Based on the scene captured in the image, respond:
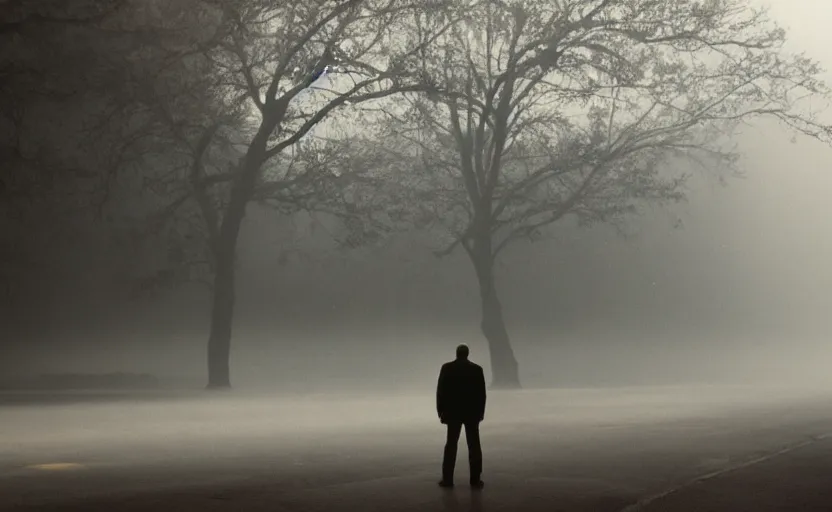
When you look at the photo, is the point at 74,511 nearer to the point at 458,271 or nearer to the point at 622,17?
the point at 622,17

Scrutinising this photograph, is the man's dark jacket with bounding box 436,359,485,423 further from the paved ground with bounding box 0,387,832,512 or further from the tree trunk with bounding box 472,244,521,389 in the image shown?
the tree trunk with bounding box 472,244,521,389

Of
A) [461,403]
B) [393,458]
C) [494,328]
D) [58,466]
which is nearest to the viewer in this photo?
[461,403]

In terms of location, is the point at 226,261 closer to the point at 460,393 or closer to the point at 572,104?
the point at 572,104

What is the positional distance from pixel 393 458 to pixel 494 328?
23591 mm

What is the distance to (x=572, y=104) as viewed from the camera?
41.3 m

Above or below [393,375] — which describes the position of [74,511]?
below

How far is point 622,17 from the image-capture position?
3881cm

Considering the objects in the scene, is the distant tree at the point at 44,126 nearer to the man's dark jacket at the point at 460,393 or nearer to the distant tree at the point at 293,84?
the distant tree at the point at 293,84

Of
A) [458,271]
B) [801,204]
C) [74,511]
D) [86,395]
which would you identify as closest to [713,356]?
[801,204]

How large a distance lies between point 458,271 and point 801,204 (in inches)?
897

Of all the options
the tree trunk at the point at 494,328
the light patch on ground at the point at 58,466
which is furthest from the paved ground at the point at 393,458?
the tree trunk at the point at 494,328

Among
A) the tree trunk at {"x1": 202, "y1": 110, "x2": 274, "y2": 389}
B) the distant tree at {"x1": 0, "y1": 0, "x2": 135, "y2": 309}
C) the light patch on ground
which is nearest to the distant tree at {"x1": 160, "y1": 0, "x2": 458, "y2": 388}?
the tree trunk at {"x1": 202, "y1": 110, "x2": 274, "y2": 389}

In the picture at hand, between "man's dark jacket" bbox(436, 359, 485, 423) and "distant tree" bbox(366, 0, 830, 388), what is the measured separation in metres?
23.2

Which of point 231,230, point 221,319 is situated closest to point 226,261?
point 231,230
